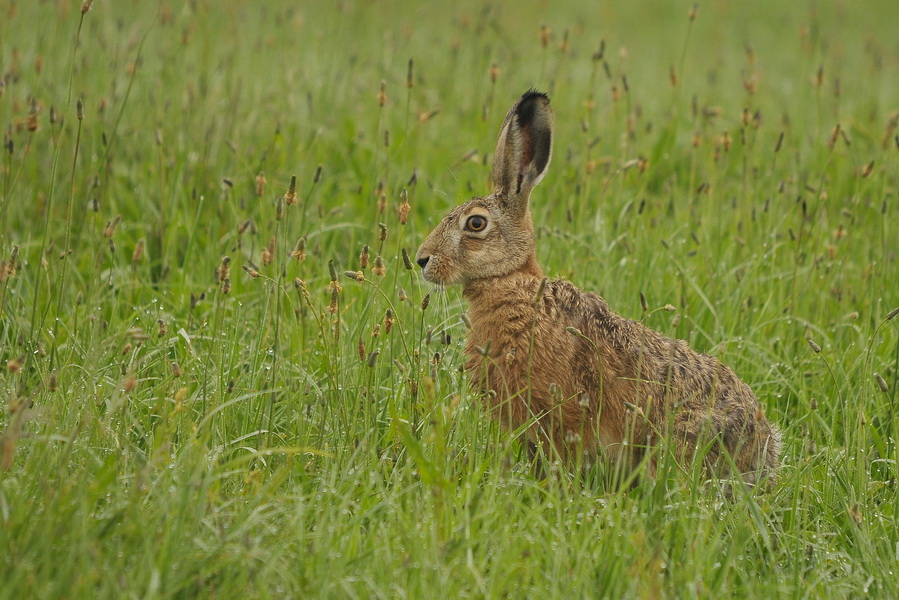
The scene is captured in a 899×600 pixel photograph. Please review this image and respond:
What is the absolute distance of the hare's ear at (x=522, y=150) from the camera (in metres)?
4.51

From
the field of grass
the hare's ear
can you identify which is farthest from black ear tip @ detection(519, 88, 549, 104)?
the field of grass

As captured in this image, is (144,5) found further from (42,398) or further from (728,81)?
(42,398)

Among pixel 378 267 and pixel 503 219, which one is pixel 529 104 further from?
pixel 378 267

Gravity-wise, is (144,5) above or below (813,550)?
above

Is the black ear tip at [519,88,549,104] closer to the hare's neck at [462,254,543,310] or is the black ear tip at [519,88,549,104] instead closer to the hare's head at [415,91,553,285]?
the hare's head at [415,91,553,285]

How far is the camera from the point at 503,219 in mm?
4609

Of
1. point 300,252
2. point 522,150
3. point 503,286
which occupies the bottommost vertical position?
point 503,286

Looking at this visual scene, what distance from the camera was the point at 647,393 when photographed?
165 inches

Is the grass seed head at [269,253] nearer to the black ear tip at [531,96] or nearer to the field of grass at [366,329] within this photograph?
the field of grass at [366,329]

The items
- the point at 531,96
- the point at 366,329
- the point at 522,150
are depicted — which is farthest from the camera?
the point at 366,329

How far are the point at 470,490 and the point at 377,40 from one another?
7.42m

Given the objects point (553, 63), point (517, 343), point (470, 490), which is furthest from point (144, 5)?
point (470, 490)

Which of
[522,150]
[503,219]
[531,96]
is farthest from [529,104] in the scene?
[503,219]

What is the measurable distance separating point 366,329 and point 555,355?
1.06 meters
